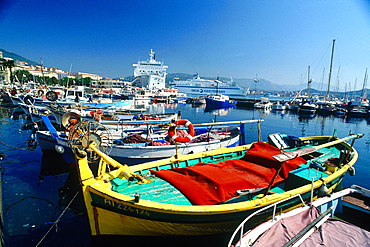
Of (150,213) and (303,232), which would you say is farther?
(150,213)

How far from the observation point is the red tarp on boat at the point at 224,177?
5.04m

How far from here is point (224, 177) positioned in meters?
5.55

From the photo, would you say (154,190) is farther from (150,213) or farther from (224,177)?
(224,177)

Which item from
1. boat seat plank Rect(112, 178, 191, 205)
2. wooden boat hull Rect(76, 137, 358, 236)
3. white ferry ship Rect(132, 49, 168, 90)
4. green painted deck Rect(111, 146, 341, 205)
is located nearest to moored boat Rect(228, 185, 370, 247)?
wooden boat hull Rect(76, 137, 358, 236)

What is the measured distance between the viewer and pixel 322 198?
565 cm

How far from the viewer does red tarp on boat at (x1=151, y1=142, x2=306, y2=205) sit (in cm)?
504

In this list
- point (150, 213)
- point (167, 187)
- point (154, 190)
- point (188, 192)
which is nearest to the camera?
point (150, 213)

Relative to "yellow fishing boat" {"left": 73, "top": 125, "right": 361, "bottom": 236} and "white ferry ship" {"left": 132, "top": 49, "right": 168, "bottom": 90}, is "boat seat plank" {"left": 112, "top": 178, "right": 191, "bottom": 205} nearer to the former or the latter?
"yellow fishing boat" {"left": 73, "top": 125, "right": 361, "bottom": 236}

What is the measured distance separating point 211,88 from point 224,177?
104 metres

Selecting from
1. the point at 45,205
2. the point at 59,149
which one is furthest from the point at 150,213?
the point at 59,149

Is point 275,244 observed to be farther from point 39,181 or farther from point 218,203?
point 39,181

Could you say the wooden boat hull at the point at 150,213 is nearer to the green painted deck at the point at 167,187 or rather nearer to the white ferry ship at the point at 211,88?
the green painted deck at the point at 167,187

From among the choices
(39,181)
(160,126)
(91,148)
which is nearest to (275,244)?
(91,148)

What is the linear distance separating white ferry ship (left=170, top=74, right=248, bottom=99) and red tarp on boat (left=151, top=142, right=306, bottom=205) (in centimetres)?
9664
